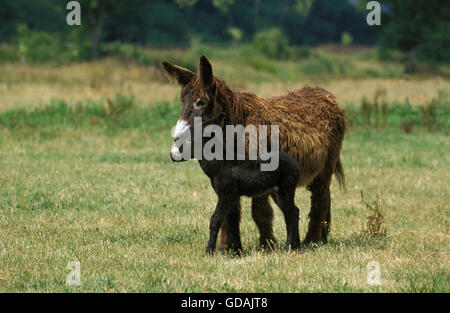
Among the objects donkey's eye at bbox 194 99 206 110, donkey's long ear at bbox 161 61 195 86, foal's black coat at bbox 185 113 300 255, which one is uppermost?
donkey's long ear at bbox 161 61 195 86

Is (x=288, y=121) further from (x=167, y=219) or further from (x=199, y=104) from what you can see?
(x=167, y=219)

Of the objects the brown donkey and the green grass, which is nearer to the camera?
the green grass

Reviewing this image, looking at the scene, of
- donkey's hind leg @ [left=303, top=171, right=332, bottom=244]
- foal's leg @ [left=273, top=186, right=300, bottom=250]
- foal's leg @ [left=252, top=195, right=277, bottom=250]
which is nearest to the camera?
foal's leg @ [left=273, top=186, right=300, bottom=250]

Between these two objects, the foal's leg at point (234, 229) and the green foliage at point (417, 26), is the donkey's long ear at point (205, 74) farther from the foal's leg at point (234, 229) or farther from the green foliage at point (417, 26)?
the green foliage at point (417, 26)

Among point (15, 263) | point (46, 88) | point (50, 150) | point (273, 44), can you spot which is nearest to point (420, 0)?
point (273, 44)

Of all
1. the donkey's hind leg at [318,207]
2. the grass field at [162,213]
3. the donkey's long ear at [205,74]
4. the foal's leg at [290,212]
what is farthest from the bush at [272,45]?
the donkey's long ear at [205,74]

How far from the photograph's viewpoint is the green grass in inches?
238

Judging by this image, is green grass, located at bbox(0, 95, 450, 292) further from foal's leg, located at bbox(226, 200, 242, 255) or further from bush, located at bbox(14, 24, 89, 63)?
bush, located at bbox(14, 24, 89, 63)

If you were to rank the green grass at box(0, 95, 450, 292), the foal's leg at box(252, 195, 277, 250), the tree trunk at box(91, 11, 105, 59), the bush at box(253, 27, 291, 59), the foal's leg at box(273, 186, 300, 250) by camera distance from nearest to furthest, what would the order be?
the green grass at box(0, 95, 450, 292), the foal's leg at box(273, 186, 300, 250), the foal's leg at box(252, 195, 277, 250), the tree trunk at box(91, 11, 105, 59), the bush at box(253, 27, 291, 59)

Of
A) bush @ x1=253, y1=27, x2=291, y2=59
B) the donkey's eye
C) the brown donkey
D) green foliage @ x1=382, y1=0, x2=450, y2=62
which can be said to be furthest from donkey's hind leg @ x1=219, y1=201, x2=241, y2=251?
bush @ x1=253, y1=27, x2=291, y2=59

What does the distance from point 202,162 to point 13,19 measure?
51.9m

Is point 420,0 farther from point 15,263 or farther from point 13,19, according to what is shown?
point 15,263

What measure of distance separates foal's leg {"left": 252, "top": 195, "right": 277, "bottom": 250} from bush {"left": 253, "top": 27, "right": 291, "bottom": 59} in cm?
4433

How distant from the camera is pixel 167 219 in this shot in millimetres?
9086
